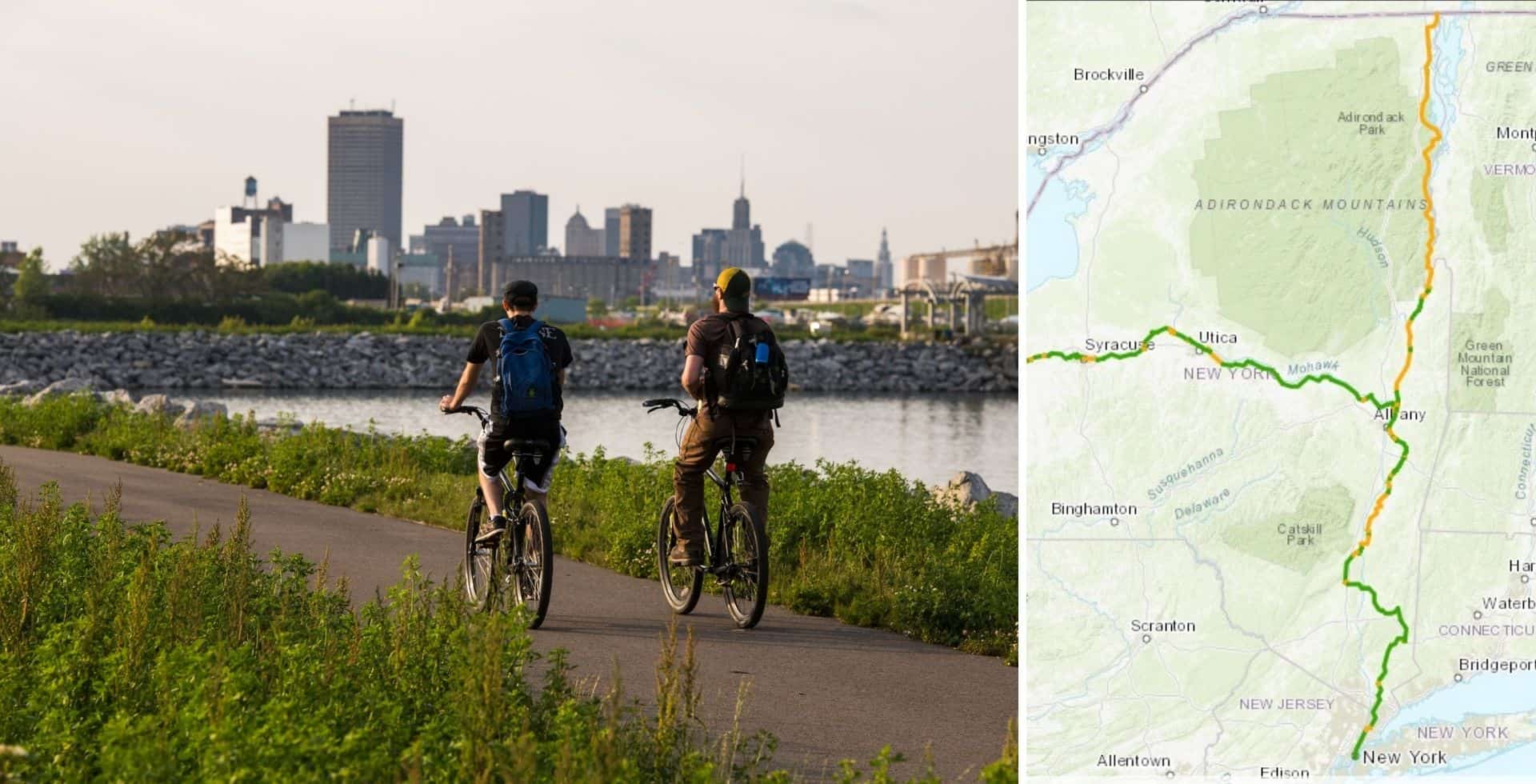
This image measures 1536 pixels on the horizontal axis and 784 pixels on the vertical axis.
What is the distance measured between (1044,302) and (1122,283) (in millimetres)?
190

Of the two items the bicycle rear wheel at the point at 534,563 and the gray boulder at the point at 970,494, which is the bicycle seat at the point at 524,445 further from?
the gray boulder at the point at 970,494

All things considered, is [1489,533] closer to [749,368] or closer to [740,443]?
[749,368]

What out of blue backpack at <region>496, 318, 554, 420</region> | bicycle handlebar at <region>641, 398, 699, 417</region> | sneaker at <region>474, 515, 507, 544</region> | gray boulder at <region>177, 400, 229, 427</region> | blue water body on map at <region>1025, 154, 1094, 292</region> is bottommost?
sneaker at <region>474, 515, 507, 544</region>

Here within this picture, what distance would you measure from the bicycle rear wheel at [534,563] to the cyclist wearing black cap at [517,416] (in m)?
0.14

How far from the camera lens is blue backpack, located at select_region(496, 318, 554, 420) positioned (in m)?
9.16

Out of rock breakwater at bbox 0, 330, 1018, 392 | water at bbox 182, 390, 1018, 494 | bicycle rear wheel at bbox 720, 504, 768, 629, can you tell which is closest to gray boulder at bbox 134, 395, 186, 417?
water at bbox 182, 390, 1018, 494

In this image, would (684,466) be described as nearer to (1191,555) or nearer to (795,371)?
(1191,555)

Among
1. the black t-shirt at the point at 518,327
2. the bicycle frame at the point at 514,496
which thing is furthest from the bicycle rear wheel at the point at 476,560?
the black t-shirt at the point at 518,327

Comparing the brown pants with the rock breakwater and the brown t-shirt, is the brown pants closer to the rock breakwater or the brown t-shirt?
the brown t-shirt

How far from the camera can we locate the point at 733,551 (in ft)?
31.7

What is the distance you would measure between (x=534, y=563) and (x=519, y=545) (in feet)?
0.65

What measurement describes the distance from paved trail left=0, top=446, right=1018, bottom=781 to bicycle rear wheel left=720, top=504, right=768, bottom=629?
0.12 metres

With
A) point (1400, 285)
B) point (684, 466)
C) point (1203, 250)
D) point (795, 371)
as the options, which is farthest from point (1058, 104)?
point (795, 371)

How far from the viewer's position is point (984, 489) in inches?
631
